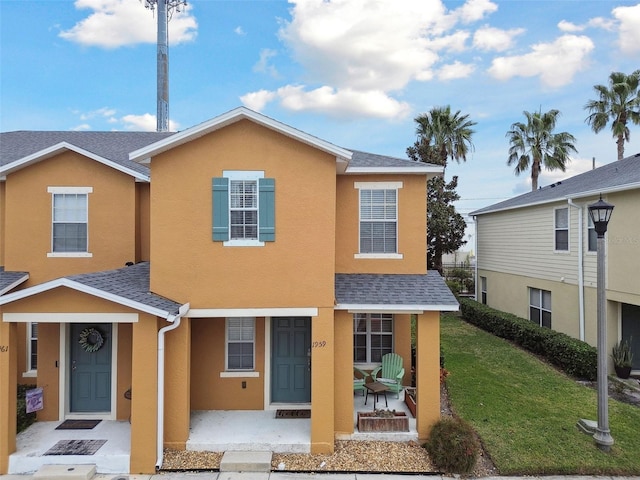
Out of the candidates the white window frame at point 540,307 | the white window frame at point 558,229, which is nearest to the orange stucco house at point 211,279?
the white window frame at point 558,229

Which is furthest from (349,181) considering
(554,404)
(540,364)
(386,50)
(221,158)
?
(386,50)

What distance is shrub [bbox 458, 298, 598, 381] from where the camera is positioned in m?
12.3

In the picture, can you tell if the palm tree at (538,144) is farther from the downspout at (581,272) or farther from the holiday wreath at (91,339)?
the holiday wreath at (91,339)

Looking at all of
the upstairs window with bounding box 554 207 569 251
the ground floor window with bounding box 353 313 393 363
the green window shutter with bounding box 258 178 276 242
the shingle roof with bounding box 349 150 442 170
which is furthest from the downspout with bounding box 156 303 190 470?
the upstairs window with bounding box 554 207 569 251

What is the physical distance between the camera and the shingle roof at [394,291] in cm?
851

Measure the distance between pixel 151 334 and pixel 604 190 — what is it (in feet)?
45.9

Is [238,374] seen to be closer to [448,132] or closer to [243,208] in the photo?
[243,208]

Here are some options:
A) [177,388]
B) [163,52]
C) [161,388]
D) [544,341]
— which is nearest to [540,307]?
[544,341]

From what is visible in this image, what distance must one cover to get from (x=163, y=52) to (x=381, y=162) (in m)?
17.2

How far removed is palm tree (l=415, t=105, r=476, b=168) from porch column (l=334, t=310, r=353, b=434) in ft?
64.2

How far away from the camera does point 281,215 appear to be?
839 cm

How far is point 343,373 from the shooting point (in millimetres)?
8570

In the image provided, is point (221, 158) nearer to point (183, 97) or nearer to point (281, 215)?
point (281, 215)

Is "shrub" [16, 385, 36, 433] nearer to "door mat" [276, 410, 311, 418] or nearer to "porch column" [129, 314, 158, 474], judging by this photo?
"porch column" [129, 314, 158, 474]
